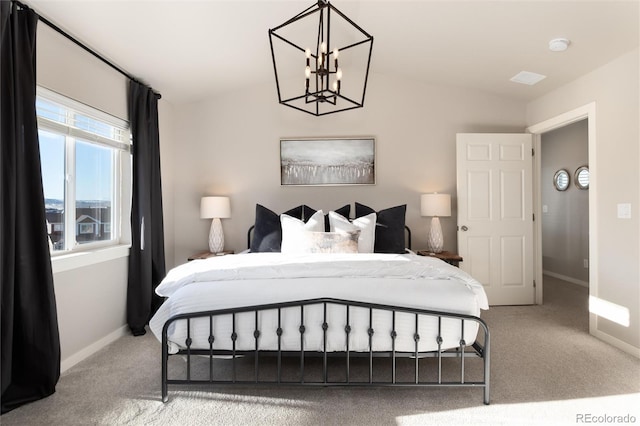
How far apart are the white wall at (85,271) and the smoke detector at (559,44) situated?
3824 mm

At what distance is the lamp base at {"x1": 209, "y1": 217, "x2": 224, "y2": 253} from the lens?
13.3 ft

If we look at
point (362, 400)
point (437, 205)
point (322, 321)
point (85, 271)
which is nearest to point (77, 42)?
point (85, 271)

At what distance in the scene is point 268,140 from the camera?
432cm

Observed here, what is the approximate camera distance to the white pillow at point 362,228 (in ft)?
11.1

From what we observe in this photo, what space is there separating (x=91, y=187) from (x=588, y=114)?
4.53 metres

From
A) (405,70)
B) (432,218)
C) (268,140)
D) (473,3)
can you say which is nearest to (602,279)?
(432,218)

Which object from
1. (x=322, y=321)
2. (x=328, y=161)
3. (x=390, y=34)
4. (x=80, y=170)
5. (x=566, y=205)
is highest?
(x=390, y=34)

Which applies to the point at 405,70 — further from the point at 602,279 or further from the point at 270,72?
the point at 602,279

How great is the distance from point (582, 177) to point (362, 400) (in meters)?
4.90

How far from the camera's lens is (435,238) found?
4.00 m

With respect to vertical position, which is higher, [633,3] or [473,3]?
[473,3]

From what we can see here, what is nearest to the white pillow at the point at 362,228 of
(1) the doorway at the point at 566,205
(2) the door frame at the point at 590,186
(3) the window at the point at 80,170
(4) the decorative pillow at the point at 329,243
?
(4) the decorative pillow at the point at 329,243

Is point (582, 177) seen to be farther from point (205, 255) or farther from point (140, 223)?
point (140, 223)

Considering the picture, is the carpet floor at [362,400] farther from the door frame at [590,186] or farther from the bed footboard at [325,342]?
the door frame at [590,186]
